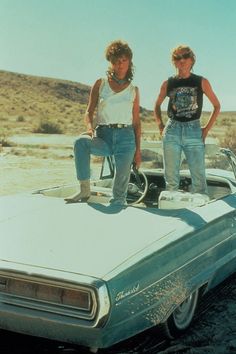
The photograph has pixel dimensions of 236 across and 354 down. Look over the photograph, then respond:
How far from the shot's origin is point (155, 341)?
3.48m

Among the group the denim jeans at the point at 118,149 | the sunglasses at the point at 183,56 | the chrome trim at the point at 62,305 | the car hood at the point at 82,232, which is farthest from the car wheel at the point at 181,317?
the sunglasses at the point at 183,56

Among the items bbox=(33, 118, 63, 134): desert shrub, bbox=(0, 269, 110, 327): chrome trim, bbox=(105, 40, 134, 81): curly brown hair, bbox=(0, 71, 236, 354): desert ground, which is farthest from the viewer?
bbox=(33, 118, 63, 134): desert shrub

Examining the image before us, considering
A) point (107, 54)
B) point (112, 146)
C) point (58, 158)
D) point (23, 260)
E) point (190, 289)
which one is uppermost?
point (107, 54)

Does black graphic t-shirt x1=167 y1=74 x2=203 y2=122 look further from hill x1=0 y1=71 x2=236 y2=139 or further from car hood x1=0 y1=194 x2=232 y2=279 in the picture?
hill x1=0 y1=71 x2=236 y2=139

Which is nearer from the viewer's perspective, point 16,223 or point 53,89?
point 16,223

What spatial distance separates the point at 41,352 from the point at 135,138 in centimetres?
195

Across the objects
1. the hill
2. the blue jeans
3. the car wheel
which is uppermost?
the blue jeans

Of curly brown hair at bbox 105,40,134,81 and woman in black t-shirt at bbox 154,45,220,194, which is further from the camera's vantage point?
woman in black t-shirt at bbox 154,45,220,194

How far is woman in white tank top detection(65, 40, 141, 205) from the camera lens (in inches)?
175

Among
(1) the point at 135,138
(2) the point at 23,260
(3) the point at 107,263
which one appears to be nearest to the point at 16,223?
(2) the point at 23,260

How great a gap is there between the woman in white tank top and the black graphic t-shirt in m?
0.67

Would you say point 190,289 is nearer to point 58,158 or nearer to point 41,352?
point 41,352

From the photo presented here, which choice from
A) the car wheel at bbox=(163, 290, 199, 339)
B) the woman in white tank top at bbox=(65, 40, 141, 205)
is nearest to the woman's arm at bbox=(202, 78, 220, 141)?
the woman in white tank top at bbox=(65, 40, 141, 205)

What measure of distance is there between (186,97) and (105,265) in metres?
2.54
